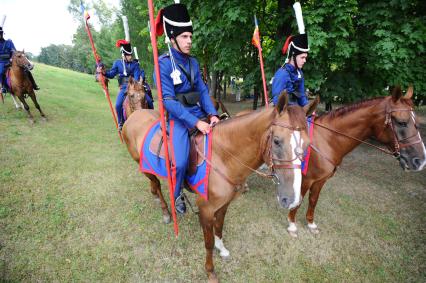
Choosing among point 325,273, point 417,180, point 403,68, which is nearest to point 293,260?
point 325,273

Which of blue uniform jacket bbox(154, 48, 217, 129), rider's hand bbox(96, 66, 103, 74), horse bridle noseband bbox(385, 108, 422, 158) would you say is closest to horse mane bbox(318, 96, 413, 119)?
horse bridle noseband bbox(385, 108, 422, 158)

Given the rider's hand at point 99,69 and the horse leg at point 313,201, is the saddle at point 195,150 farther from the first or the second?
the rider's hand at point 99,69

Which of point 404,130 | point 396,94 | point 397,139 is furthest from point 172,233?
point 396,94

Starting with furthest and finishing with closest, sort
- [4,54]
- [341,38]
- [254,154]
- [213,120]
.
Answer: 1. [4,54]
2. [341,38]
3. [213,120]
4. [254,154]

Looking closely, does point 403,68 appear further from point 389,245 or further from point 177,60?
point 177,60

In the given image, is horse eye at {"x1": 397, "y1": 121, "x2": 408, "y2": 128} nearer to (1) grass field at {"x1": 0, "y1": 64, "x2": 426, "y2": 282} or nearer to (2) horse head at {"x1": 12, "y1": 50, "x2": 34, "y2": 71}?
(1) grass field at {"x1": 0, "y1": 64, "x2": 426, "y2": 282}

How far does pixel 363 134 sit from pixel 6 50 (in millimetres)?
12369

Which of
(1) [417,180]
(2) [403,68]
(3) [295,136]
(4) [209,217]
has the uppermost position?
(2) [403,68]

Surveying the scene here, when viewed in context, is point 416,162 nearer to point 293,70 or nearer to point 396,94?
point 396,94

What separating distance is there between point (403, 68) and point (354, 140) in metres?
4.15

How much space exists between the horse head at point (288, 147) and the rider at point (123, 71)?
5594mm

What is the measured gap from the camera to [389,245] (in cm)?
407

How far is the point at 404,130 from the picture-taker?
3246 millimetres

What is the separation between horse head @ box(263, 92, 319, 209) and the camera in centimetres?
207
